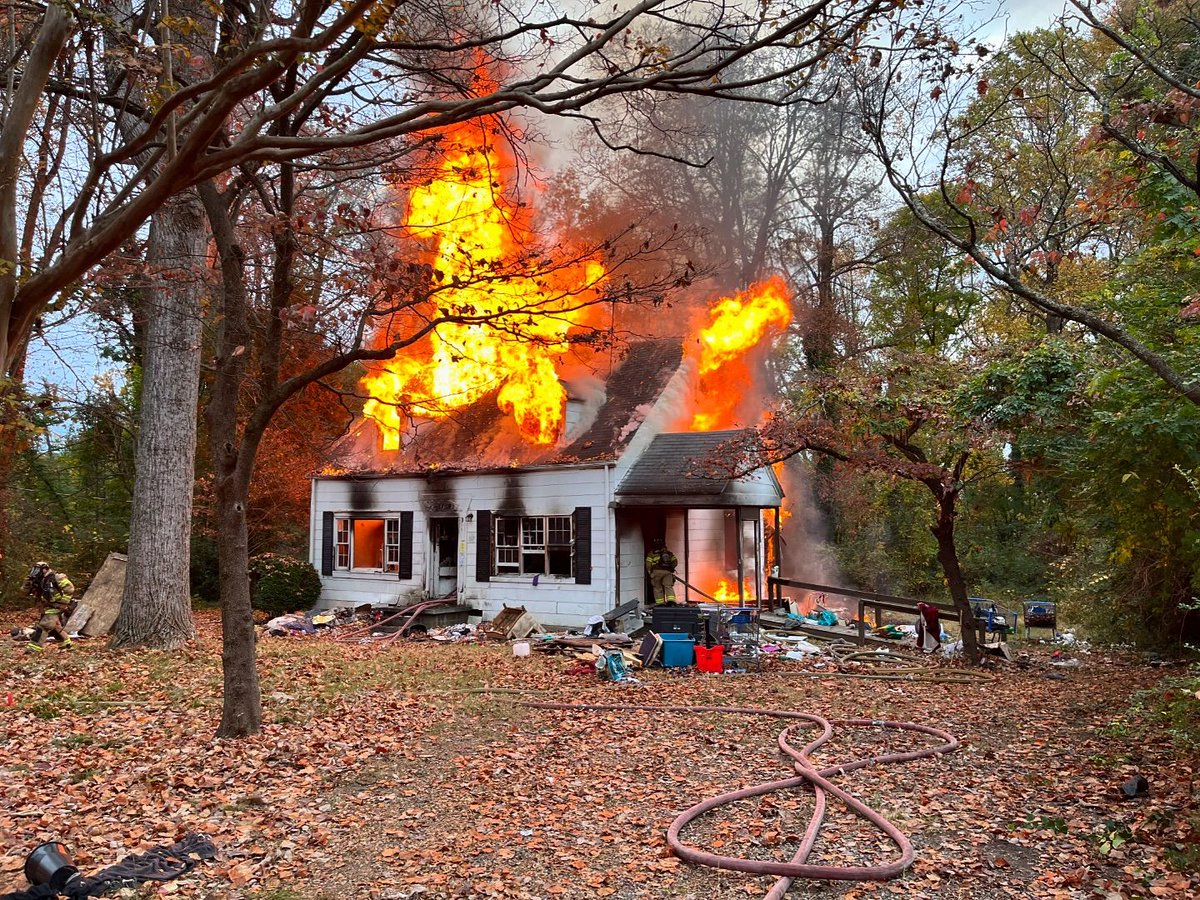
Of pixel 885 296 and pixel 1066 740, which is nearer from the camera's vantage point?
pixel 1066 740

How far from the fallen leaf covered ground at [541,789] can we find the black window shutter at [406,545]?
8985 millimetres

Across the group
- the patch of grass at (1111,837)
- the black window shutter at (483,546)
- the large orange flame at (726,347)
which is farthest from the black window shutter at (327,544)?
the patch of grass at (1111,837)

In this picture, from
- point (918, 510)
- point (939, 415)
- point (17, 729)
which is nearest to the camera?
point (17, 729)

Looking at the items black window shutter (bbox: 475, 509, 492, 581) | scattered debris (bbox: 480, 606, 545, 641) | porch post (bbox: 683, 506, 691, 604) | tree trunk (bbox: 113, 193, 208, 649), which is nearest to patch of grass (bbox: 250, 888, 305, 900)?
tree trunk (bbox: 113, 193, 208, 649)

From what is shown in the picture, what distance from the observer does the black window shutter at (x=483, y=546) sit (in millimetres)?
19188

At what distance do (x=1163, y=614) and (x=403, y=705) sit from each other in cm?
1225

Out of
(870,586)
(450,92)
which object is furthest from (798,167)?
(450,92)

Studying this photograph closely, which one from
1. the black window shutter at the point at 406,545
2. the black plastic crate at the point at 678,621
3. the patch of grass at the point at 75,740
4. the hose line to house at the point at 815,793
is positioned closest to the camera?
the hose line to house at the point at 815,793

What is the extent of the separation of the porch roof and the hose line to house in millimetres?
6004

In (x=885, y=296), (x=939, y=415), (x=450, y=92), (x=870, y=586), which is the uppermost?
(x=885, y=296)

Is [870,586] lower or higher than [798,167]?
lower

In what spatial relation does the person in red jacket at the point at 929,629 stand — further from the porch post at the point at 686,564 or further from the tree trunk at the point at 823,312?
the tree trunk at the point at 823,312

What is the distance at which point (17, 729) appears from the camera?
7.95m

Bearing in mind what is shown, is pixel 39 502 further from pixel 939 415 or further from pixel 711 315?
pixel 939 415
